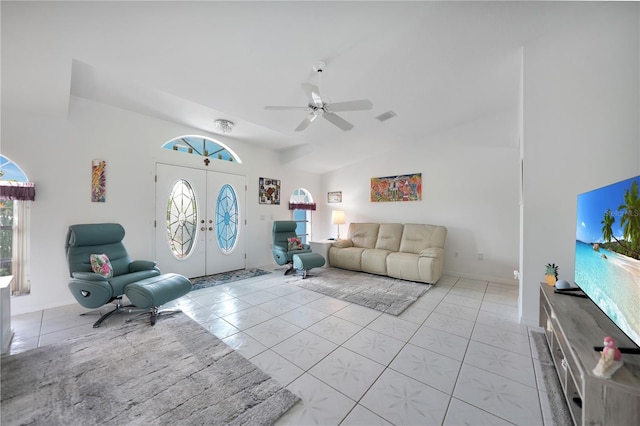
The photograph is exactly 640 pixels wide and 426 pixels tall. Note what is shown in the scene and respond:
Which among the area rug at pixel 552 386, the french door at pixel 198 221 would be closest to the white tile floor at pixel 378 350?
the area rug at pixel 552 386

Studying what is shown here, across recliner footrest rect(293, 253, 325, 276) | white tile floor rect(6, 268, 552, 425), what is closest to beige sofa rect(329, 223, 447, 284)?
white tile floor rect(6, 268, 552, 425)

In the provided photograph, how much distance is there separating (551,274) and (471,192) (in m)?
2.49

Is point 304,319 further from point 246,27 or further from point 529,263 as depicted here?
point 246,27

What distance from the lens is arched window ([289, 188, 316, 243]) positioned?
5.98m

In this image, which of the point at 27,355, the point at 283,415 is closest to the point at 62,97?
the point at 27,355

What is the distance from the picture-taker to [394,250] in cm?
481

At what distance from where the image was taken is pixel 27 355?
1939mm

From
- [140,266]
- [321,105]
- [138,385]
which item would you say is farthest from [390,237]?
[138,385]

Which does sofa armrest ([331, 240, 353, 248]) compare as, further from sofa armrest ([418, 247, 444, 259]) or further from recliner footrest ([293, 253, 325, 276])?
sofa armrest ([418, 247, 444, 259])

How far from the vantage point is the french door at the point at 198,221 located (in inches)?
153

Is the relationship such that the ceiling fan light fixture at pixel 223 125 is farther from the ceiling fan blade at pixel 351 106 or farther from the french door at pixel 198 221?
the ceiling fan blade at pixel 351 106

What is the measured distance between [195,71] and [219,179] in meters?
2.38

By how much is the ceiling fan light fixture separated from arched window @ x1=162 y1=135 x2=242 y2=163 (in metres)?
0.64

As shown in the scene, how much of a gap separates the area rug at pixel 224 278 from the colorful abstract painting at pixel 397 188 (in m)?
2.98
